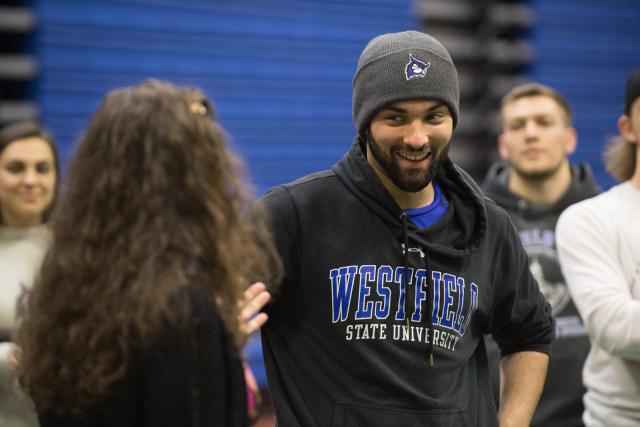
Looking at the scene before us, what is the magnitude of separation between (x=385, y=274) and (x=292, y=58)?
13.0 ft

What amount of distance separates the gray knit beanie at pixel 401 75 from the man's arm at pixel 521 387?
0.71 meters

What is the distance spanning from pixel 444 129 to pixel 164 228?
0.88 m

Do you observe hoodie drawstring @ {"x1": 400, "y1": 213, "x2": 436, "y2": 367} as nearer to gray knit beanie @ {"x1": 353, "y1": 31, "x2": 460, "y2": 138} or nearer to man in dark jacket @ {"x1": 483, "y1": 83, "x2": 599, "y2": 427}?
gray knit beanie @ {"x1": 353, "y1": 31, "x2": 460, "y2": 138}

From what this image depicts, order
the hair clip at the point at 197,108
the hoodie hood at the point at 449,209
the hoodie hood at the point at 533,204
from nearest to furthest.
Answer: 1. the hair clip at the point at 197,108
2. the hoodie hood at the point at 449,209
3. the hoodie hood at the point at 533,204

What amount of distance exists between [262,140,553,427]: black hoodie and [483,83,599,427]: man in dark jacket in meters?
1.33

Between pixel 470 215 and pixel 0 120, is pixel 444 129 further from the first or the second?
pixel 0 120

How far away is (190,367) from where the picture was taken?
1477 mm

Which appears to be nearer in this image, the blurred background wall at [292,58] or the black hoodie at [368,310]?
the black hoodie at [368,310]

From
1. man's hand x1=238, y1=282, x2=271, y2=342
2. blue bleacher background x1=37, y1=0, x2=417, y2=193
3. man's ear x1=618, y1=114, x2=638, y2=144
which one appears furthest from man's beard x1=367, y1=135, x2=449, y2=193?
blue bleacher background x1=37, y1=0, x2=417, y2=193

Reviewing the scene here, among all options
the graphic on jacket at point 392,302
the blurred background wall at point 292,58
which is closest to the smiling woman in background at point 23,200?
the graphic on jacket at point 392,302

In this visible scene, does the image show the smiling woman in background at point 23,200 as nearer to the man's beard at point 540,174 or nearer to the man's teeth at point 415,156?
the man's teeth at point 415,156

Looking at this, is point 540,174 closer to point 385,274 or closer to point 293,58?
point 385,274

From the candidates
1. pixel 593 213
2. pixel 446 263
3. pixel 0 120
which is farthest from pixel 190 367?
pixel 0 120

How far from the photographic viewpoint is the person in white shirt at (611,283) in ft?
8.36
